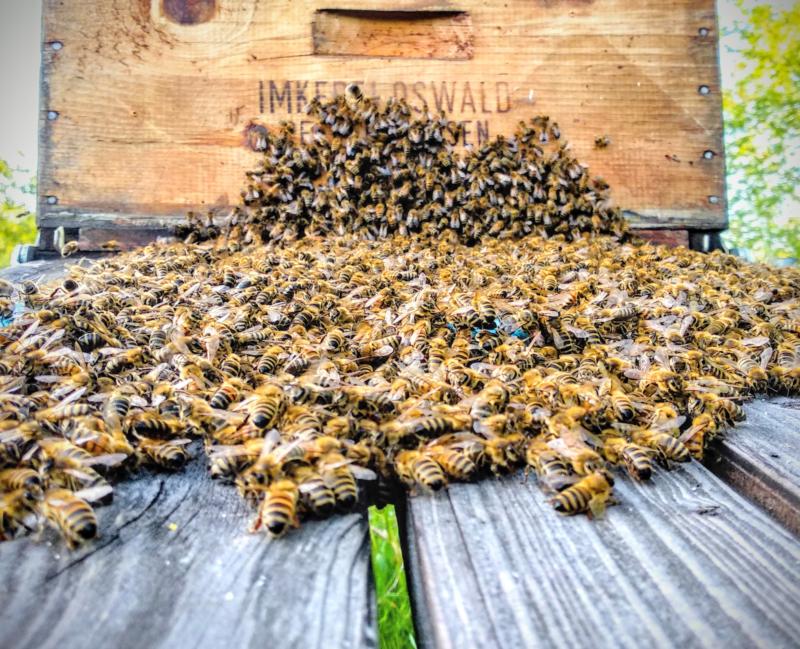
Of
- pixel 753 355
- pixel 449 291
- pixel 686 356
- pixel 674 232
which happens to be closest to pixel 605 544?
pixel 686 356

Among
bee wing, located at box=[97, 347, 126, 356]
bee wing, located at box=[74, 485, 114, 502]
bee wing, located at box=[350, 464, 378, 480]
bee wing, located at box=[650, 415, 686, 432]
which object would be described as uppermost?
bee wing, located at box=[97, 347, 126, 356]

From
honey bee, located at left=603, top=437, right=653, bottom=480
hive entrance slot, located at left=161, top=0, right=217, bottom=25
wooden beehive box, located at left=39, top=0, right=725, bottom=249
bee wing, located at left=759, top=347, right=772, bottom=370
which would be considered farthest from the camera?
hive entrance slot, located at left=161, top=0, right=217, bottom=25

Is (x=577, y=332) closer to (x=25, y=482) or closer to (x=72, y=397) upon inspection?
(x=72, y=397)

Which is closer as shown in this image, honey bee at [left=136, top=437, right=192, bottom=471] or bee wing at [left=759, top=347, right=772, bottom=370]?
honey bee at [left=136, top=437, right=192, bottom=471]

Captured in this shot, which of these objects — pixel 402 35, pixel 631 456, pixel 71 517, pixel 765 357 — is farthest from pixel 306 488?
pixel 402 35

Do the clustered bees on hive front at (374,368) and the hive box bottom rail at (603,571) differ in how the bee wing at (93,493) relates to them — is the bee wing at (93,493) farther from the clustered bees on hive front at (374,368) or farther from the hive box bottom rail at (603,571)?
the hive box bottom rail at (603,571)

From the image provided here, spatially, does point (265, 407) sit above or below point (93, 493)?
above

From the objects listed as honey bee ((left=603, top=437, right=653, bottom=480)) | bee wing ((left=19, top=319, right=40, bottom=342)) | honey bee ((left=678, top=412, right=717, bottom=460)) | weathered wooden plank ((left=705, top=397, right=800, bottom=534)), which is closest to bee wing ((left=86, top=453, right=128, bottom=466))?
bee wing ((left=19, top=319, right=40, bottom=342))

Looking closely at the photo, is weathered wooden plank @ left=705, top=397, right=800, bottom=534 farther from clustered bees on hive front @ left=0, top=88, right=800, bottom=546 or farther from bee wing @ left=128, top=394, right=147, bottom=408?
bee wing @ left=128, top=394, right=147, bottom=408

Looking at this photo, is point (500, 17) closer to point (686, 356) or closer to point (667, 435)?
point (686, 356)
